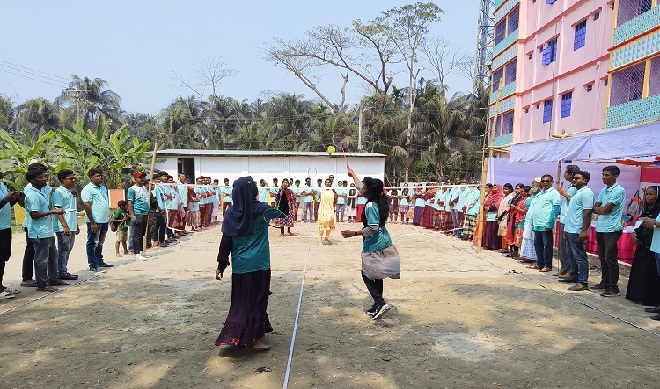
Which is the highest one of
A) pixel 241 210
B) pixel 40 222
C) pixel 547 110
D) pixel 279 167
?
pixel 547 110

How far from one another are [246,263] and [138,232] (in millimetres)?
6008

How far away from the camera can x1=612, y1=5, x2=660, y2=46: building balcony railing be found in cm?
1284

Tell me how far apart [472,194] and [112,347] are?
32.4 feet

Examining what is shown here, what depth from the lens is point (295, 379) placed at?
3.58m

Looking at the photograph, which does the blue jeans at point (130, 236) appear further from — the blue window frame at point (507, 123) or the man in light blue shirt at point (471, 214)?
the blue window frame at point (507, 123)

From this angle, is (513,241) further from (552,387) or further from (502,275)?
(552,387)

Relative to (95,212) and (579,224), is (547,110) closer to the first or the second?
(579,224)

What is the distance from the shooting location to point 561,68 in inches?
730

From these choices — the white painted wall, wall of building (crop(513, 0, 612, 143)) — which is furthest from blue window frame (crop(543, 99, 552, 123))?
the white painted wall

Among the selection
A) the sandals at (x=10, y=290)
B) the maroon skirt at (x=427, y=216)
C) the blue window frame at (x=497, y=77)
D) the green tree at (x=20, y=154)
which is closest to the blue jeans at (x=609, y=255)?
the sandals at (x=10, y=290)

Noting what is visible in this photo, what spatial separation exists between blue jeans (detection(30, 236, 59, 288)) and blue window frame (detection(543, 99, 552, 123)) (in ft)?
63.0

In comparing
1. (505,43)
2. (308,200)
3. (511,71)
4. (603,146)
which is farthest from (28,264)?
(505,43)

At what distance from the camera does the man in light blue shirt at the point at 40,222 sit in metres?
5.88

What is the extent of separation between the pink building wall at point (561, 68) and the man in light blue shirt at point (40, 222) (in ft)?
51.4
